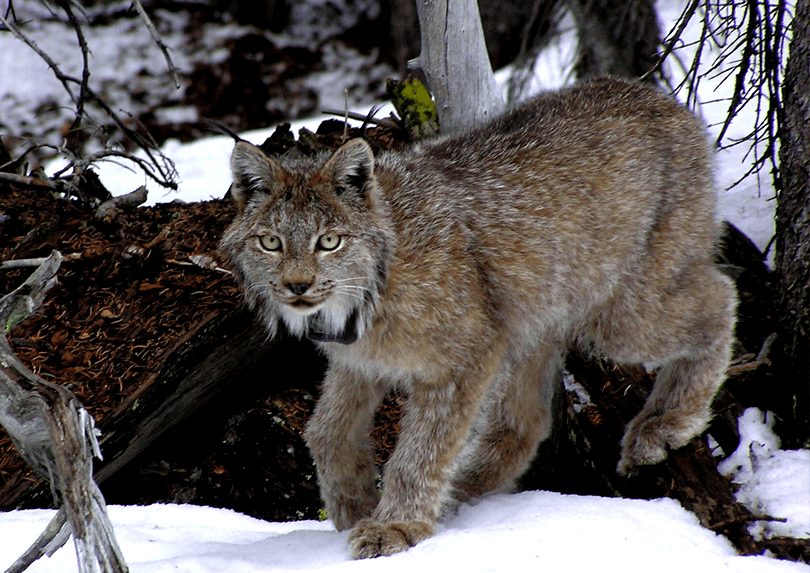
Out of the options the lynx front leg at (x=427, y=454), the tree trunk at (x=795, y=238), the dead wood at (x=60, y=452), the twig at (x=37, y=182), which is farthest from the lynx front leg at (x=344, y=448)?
the tree trunk at (x=795, y=238)

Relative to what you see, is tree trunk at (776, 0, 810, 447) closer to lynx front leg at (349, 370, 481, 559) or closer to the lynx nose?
lynx front leg at (349, 370, 481, 559)

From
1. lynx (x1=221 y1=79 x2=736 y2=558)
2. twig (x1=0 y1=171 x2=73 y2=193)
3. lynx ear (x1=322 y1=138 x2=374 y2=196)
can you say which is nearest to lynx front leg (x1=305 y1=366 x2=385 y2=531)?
lynx (x1=221 y1=79 x2=736 y2=558)

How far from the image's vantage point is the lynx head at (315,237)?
4.24 meters

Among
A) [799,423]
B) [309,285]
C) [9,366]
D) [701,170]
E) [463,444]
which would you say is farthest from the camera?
[799,423]

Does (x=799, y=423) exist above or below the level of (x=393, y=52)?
below

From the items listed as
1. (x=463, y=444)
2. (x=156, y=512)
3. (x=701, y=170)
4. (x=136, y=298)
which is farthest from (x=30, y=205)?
(x=701, y=170)

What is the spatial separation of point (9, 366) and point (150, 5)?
12.1m

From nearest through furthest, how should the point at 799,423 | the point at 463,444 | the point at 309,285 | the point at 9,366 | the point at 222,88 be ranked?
the point at 9,366, the point at 309,285, the point at 463,444, the point at 799,423, the point at 222,88

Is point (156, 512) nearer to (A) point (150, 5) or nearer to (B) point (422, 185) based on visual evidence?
(B) point (422, 185)

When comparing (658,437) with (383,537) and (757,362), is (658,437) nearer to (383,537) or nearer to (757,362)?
(757,362)

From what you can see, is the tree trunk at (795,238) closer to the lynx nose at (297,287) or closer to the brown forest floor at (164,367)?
the brown forest floor at (164,367)

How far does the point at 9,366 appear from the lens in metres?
3.43

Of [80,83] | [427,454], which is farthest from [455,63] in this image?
[427,454]

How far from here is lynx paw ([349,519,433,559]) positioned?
4.25m
